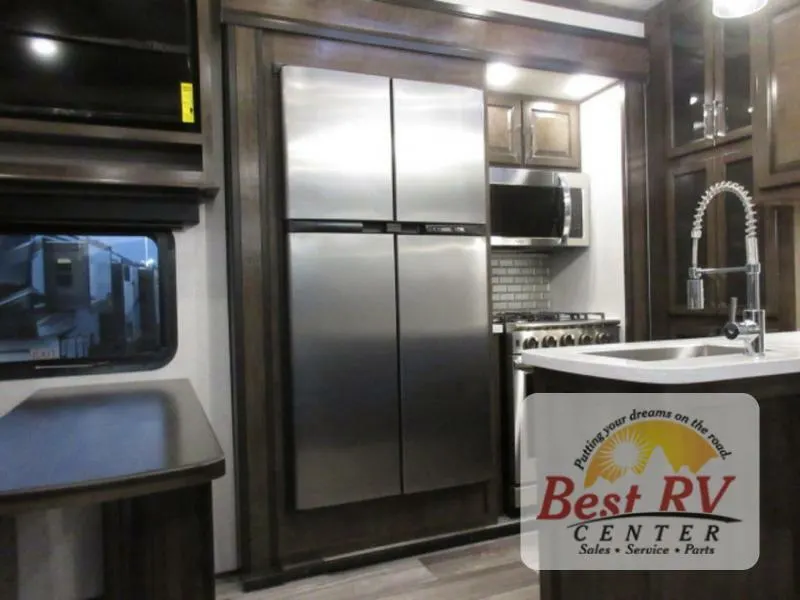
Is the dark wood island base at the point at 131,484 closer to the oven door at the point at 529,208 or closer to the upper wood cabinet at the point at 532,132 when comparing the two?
the oven door at the point at 529,208

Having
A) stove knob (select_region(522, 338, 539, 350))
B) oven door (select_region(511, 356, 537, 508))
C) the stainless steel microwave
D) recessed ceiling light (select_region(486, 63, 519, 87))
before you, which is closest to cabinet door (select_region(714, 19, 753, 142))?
the stainless steel microwave

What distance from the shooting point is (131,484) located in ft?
3.06

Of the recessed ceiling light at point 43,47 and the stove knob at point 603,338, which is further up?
the recessed ceiling light at point 43,47

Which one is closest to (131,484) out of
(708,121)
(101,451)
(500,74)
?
(101,451)

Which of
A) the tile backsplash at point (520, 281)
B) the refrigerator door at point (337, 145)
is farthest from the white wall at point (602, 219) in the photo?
the refrigerator door at point (337, 145)

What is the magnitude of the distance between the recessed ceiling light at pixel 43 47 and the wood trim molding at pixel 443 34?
67 centimetres

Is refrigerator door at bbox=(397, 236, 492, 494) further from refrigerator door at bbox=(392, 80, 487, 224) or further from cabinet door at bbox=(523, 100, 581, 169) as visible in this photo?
cabinet door at bbox=(523, 100, 581, 169)

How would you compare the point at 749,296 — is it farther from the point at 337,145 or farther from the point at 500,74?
the point at 500,74

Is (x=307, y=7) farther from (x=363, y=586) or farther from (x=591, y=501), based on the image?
(x=363, y=586)

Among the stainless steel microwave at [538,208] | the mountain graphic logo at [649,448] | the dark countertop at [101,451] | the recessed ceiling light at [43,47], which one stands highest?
the recessed ceiling light at [43,47]

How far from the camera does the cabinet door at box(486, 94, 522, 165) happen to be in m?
3.24

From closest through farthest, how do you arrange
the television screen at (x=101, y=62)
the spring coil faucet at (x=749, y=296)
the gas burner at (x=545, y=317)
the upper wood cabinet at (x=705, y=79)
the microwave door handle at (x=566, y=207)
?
1. the spring coil faucet at (x=749, y=296)
2. the television screen at (x=101, y=62)
3. the upper wood cabinet at (x=705, y=79)
4. the gas burner at (x=545, y=317)
5. the microwave door handle at (x=566, y=207)

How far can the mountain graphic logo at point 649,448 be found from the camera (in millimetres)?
1461

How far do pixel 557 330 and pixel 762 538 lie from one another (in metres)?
1.47
